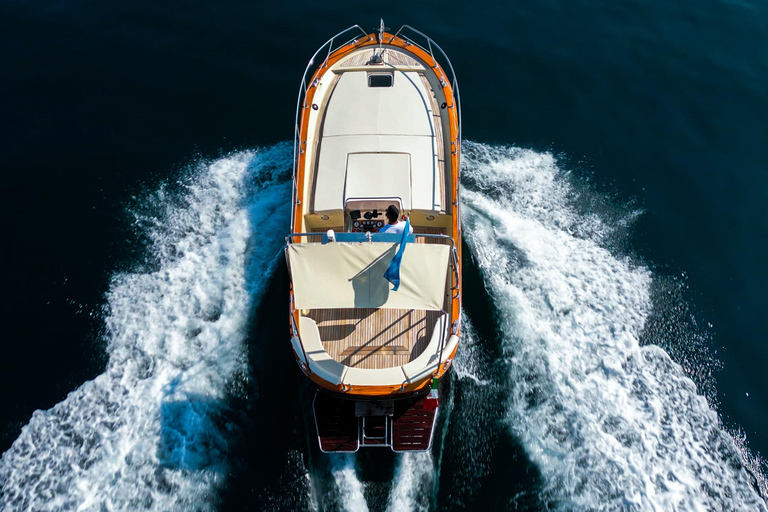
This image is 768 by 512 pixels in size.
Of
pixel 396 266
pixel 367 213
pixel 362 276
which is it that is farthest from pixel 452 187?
pixel 362 276

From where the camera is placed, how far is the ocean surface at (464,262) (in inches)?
473

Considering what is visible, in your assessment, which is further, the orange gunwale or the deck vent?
Result: the deck vent

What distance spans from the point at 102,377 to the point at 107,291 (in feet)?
9.50

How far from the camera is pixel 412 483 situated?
1166 cm

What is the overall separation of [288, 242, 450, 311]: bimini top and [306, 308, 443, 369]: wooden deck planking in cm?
162

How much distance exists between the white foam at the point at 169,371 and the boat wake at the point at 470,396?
4cm

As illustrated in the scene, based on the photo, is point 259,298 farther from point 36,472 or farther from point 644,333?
point 644,333

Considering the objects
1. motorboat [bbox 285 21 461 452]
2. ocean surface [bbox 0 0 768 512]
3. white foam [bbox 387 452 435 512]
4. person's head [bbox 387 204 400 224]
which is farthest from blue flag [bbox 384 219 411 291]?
white foam [bbox 387 452 435 512]

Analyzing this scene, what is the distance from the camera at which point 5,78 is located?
68.0ft

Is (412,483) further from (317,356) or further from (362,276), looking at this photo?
(362,276)

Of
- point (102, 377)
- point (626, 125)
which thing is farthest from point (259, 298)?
point (626, 125)

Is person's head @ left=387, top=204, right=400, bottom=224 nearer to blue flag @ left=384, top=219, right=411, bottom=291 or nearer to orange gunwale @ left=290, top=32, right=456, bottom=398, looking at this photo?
blue flag @ left=384, top=219, right=411, bottom=291

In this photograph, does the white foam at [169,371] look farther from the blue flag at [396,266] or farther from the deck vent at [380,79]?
the blue flag at [396,266]

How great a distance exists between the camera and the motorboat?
11.2 meters
